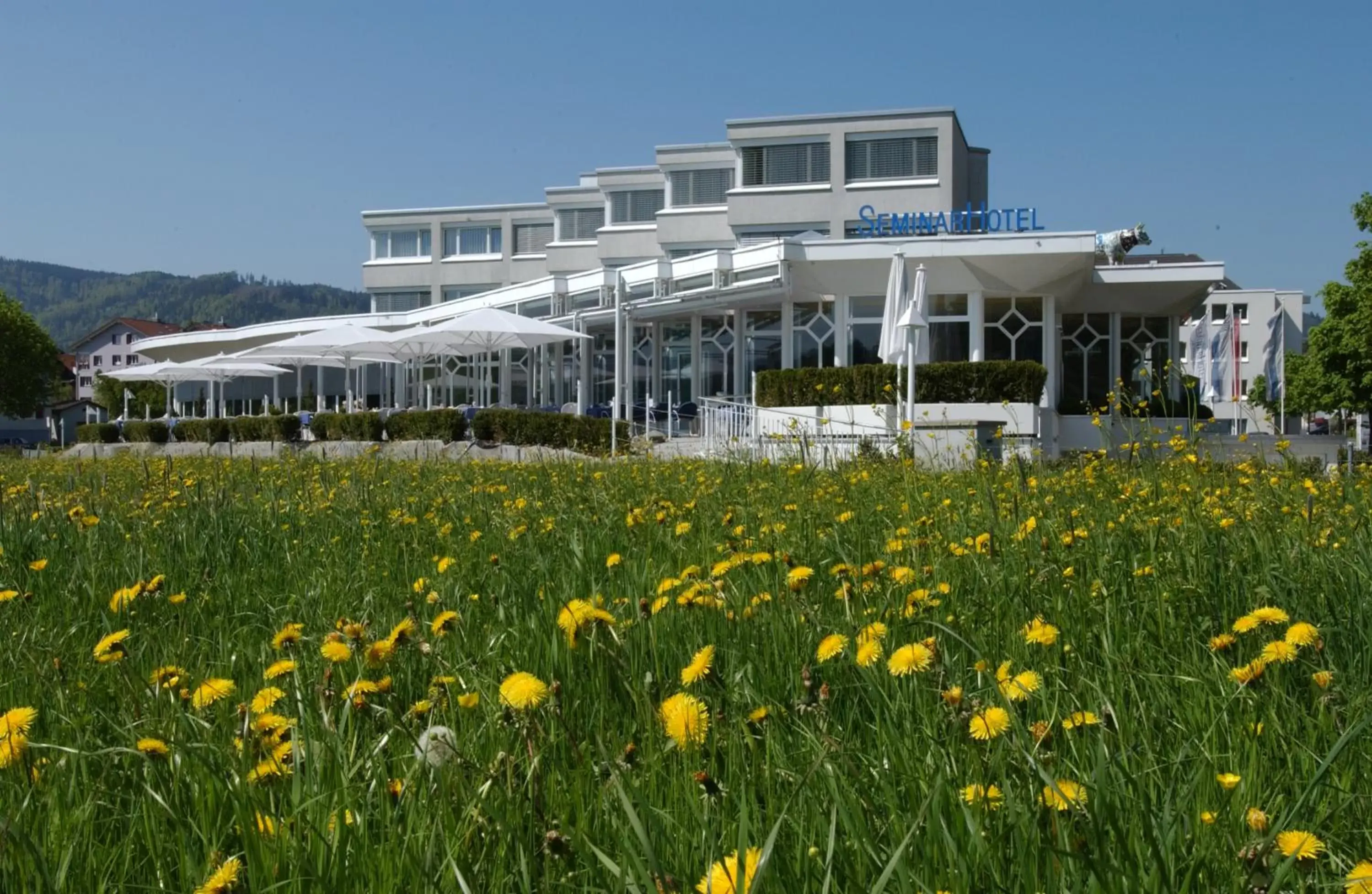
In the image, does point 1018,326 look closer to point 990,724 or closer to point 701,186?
point 701,186

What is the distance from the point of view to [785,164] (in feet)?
127

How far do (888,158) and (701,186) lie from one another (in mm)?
7573

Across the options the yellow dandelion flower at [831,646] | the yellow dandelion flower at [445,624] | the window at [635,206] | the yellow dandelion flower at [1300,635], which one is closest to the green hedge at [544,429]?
the yellow dandelion flower at [445,624]

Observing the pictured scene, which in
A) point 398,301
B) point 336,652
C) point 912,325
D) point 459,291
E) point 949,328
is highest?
point 459,291

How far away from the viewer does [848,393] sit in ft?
83.1

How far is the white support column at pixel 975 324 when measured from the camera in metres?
28.8

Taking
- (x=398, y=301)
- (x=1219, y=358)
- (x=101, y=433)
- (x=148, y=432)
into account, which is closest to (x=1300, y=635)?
(x=1219, y=358)

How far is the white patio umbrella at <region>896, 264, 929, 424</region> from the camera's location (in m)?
20.9

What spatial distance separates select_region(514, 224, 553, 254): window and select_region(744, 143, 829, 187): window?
17428 millimetres

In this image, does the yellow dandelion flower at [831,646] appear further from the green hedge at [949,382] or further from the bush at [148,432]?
the bush at [148,432]

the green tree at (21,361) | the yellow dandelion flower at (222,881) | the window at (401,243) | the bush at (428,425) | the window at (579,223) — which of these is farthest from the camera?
the green tree at (21,361)

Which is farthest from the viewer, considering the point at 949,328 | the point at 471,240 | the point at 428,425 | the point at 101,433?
the point at 471,240

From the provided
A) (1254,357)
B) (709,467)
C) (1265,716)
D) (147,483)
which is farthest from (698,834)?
(1254,357)

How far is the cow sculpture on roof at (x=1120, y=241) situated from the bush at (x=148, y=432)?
2721 cm
